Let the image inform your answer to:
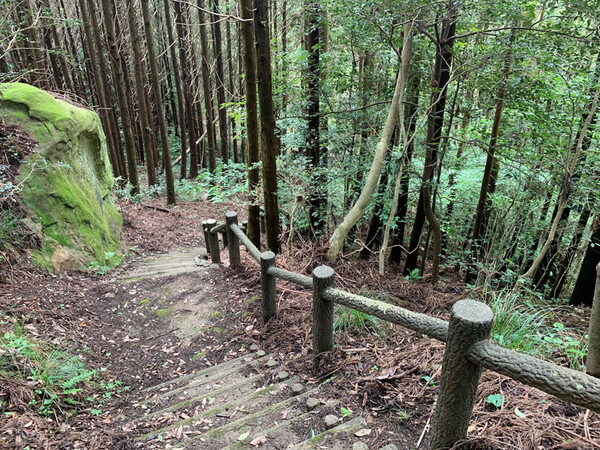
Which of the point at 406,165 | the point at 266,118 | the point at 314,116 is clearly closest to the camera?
the point at 266,118

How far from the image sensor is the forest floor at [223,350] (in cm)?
241

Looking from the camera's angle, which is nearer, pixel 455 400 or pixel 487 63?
pixel 455 400

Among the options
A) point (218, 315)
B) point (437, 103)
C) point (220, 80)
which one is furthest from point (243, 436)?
point (220, 80)

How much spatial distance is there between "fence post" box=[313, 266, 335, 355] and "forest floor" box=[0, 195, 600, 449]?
0.14 meters

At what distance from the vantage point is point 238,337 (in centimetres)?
461

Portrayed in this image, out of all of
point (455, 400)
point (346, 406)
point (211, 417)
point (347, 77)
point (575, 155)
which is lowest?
point (211, 417)

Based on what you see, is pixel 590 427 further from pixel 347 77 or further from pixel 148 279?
pixel 347 77

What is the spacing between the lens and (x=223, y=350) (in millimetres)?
4477

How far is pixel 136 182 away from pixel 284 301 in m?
11.6

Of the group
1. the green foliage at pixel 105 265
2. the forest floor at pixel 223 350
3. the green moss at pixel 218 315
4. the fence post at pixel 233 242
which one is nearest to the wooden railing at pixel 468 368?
the forest floor at pixel 223 350

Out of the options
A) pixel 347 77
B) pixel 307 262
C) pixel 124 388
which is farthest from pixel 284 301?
pixel 347 77

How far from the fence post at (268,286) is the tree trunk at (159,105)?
10575mm

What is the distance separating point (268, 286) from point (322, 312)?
123cm

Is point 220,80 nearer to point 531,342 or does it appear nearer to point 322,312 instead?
point 322,312
